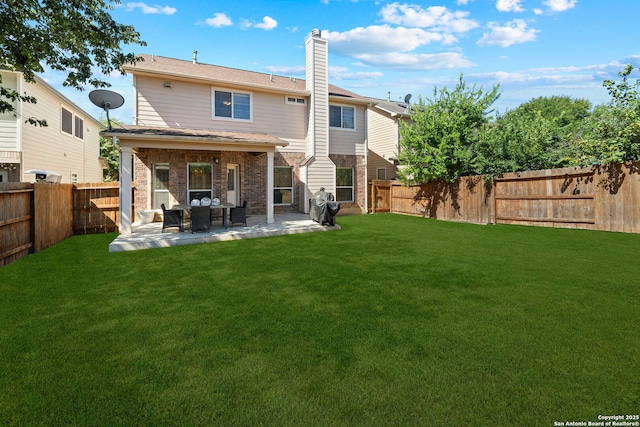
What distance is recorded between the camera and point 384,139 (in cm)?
1898

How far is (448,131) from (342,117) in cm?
493

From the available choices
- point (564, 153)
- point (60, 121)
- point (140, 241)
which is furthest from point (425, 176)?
point (60, 121)

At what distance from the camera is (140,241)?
7906mm

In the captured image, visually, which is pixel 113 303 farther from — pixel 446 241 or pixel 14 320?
pixel 446 241

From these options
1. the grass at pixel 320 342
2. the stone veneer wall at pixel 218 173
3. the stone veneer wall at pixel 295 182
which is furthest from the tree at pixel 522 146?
the stone veneer wall at pixel 218 173

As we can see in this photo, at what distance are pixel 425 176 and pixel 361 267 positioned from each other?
28.7ft

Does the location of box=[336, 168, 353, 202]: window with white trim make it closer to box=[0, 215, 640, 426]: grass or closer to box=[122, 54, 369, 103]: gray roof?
box=[122, 54, 369, 103]: gray roof

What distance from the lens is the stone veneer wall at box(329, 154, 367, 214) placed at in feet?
51.1

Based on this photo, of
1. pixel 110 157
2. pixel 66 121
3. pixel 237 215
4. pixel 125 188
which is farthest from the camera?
pixel 110 157

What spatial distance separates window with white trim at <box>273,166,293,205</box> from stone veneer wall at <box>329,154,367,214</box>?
269 cm

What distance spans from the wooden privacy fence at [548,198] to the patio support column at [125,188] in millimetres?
11506

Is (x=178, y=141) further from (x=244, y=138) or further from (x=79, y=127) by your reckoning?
(x=79, y=127)

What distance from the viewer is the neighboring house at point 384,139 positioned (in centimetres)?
1811

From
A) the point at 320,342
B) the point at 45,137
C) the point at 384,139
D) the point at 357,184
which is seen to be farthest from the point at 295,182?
the point at 320,342
